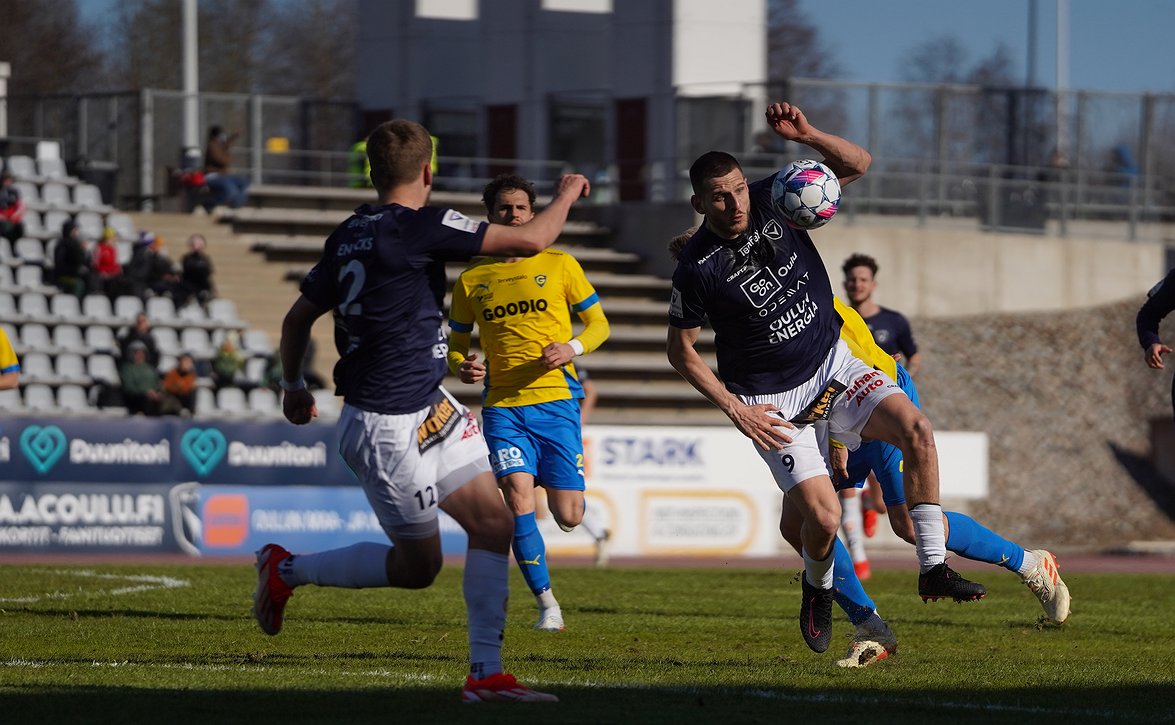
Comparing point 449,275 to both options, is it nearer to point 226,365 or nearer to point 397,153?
point 226,365

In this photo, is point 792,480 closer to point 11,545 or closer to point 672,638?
point 672,638

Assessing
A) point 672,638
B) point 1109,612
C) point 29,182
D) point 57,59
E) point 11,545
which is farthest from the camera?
point 57,59

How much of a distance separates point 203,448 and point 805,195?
12.1 meters

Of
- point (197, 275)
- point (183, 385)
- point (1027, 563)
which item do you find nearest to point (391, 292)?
point (1027, 563)

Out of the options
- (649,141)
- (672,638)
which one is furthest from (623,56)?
(672,638)

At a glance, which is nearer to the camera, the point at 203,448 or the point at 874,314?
Answer: the point at 874,314

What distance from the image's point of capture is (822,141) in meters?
8.79

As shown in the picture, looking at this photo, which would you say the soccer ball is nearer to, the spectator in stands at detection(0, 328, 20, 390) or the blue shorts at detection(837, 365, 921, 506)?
the blue shorts at detection(837, 365, 921, 506)

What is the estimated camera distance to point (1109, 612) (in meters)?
12.7

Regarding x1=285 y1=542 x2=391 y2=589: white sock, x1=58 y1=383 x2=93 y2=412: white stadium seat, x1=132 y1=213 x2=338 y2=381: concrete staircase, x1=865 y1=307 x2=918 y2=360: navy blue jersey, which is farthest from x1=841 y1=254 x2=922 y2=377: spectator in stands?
x1=132 y1=213 x2=338 y2=381: concrete staircase

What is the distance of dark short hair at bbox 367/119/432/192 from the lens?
690cm

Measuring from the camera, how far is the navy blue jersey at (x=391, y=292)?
22.5 feet

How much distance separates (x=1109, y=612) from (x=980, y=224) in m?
16.9

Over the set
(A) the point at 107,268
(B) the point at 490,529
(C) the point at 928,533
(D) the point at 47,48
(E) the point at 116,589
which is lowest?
(E) the point at 116,589
